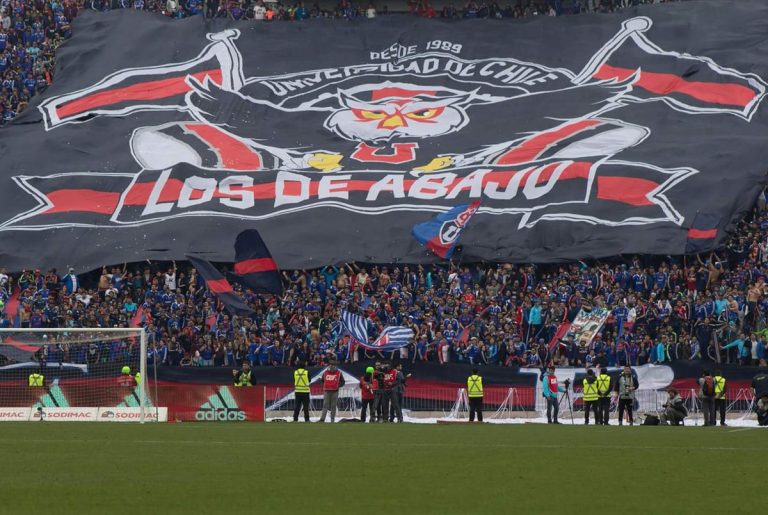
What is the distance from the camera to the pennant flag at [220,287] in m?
38.2

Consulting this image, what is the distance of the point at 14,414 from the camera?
3244 centimetres

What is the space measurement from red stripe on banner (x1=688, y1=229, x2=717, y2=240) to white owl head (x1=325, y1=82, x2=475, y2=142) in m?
11.4

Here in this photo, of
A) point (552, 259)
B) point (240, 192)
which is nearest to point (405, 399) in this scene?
point (552, 259)

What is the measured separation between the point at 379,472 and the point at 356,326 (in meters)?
19.6

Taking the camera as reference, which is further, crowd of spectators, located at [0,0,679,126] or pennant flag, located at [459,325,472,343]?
crowd of spectators, located at [0,0,679,126]

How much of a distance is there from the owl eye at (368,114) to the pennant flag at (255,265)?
33.9 ft

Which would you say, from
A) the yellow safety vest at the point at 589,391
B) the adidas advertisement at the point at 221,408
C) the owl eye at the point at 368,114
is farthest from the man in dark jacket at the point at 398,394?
the owl eye at the point at 368,114

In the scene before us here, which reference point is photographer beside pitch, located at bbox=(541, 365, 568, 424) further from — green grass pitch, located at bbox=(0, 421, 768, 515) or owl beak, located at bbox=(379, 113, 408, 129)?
owl beak, located at bbox=(379, 113, 408, 129)

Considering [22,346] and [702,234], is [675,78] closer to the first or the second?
[702,234]

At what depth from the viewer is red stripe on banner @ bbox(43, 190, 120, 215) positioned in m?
46.9

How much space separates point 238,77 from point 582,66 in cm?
1321

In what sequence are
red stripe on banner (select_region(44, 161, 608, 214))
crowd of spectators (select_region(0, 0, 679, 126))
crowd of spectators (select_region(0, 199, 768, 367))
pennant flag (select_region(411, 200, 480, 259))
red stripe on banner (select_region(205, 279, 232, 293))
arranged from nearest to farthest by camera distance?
crowd of spectators (select_region(0, 199, 768, 367)), red stripe on banner (select_region(205, 279, 232, 293)), pennant flag (select_region(411, 200, 480, 259)), red stripe on banner (select_region(44, 161, 608, 214)), crowd of spectators (select_region(0, 0, 679, 126))

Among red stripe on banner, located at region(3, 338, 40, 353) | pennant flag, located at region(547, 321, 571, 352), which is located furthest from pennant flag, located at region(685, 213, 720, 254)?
red stripe on banner, located at region(3, 338, 40, 353)

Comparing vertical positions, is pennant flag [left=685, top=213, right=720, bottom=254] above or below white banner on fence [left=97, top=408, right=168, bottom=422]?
above
